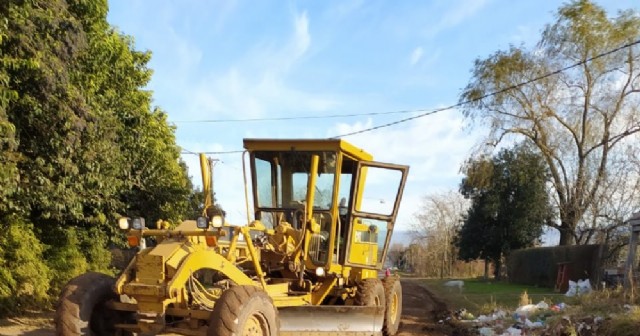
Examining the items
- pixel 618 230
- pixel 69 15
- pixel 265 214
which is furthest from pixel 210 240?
pixel 618 230

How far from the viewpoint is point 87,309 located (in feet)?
22.0

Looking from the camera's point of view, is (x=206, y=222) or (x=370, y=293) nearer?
(x=206, y=222)

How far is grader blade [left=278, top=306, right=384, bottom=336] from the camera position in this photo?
8289 millimetres

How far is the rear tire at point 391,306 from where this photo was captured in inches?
422

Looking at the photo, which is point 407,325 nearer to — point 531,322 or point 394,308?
point 394,308

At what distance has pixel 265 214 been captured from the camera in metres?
10.2

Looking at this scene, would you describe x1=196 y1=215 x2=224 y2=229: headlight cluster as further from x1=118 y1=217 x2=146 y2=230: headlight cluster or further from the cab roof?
the cab roof

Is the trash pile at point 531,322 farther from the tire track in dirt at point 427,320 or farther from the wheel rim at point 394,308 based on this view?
the wheel rim at point 394,308

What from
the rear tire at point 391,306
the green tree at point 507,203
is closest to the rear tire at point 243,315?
the rear tire at point 391,306

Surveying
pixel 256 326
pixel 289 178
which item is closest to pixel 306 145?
pixel 289 178

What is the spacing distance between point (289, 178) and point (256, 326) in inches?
142

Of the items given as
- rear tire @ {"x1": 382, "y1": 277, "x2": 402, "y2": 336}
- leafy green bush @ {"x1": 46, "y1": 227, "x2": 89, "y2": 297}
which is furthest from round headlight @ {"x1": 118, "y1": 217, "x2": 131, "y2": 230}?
leafy green bush @ {"x1": 46, "y1": 227, "x2": 89, "y2": 297}

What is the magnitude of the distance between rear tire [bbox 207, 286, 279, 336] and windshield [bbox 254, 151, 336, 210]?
3.03m

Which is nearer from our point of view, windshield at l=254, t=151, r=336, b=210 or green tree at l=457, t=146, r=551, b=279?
windshield at l=254, t=151, r=336, b=210
